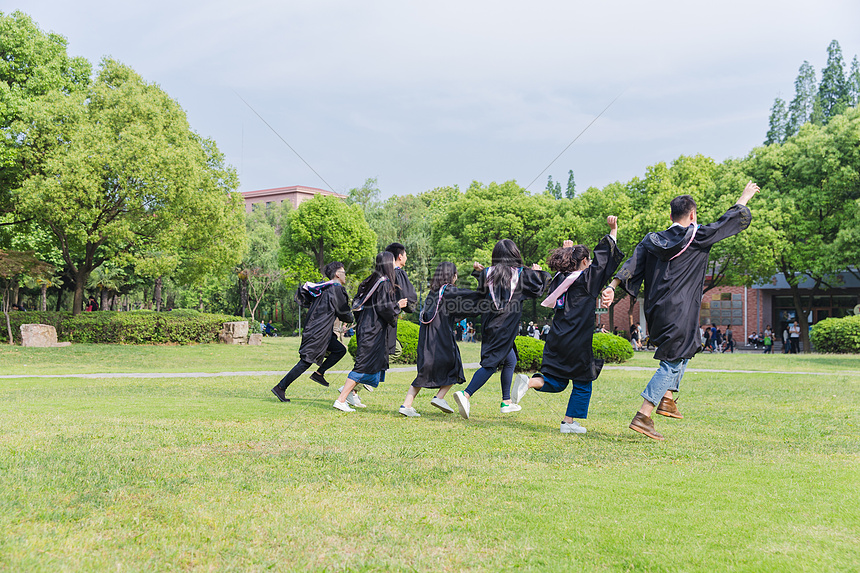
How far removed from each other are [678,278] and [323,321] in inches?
175

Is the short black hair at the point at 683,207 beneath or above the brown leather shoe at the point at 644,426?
above

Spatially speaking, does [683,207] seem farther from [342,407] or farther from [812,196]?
[812,196]

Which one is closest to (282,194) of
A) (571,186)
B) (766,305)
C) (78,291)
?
(571,186)

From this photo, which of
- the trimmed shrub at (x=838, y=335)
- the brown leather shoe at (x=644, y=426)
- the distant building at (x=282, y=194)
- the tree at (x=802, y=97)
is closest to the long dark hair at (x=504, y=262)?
the brown leather shoe at (x=644, y=426)

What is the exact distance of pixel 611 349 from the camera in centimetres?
1631

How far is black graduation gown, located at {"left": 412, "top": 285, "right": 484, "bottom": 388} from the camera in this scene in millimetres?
7234

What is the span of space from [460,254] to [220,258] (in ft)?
62.0

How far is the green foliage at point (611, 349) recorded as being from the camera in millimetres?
16188

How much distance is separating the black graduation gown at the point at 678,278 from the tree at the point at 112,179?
19449 mm

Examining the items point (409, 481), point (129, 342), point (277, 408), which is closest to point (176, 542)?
point (409, 481)

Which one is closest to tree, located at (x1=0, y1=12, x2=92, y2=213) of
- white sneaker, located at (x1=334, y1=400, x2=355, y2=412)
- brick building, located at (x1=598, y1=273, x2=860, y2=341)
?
white sneaker, located at (x1=334, y1=400, x2=355, y2=412)

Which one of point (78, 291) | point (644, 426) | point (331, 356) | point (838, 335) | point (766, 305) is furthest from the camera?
point (766, 305)

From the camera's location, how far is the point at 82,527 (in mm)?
3094

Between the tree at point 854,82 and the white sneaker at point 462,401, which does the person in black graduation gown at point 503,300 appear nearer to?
the white sneaker at point 462,401
